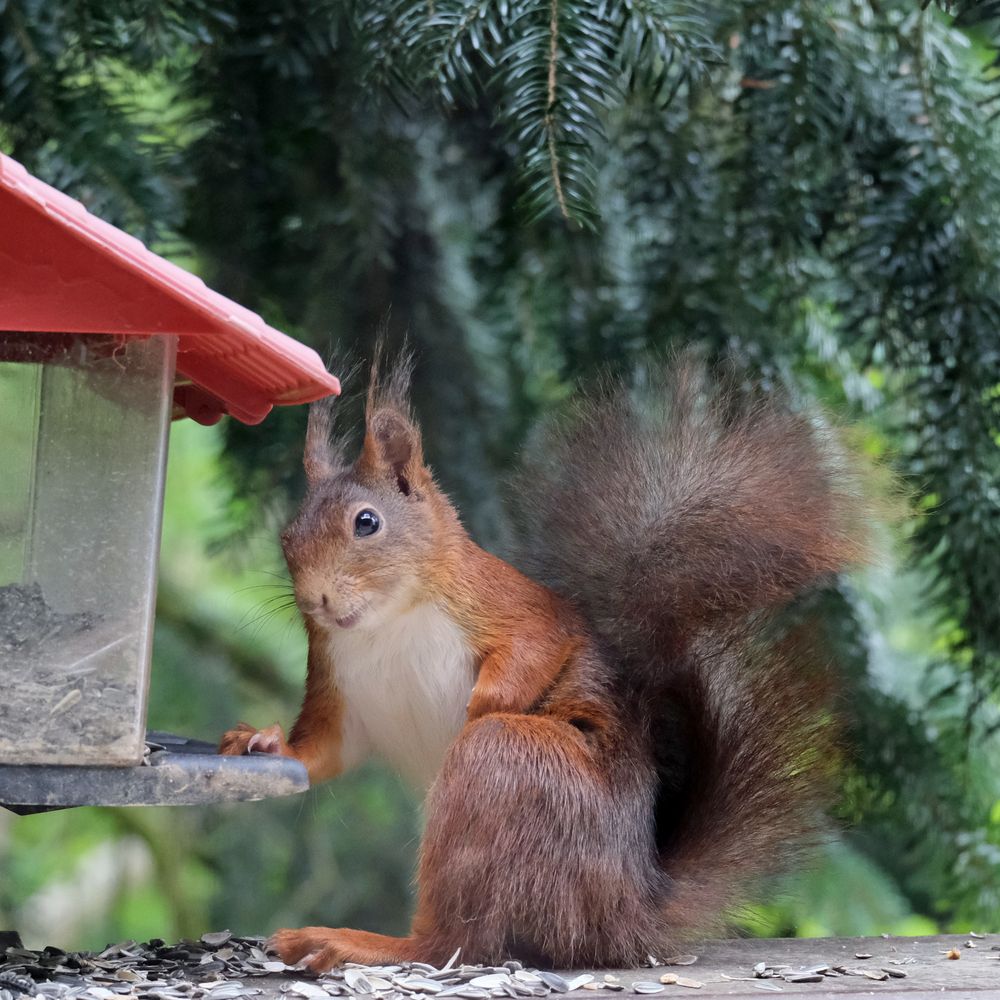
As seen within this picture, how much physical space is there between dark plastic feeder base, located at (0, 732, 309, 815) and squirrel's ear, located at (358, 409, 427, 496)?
1.46ft

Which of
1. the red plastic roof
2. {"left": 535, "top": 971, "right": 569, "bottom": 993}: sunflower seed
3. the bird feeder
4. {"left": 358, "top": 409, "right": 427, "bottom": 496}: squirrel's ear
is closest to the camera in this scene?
the red plastic roof

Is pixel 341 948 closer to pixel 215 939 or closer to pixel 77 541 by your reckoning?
pixel 215 939

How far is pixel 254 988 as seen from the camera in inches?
52.0

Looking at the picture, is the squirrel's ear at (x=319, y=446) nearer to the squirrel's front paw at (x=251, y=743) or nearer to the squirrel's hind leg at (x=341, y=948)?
the squirrel's front paw at (x=251, y=743)

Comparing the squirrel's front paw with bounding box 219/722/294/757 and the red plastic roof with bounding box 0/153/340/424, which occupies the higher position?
the red plastic roof with bounding box 0/153/340/424

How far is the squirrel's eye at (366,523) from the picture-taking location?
159 centimetres

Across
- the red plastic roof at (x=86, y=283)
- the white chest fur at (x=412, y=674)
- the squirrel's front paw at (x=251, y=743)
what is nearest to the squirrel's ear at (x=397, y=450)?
the white chest fur at (x=412, y=674)

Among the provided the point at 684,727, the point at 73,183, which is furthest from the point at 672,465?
the point at 73,183

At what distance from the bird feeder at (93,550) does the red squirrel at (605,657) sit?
287 millimetres

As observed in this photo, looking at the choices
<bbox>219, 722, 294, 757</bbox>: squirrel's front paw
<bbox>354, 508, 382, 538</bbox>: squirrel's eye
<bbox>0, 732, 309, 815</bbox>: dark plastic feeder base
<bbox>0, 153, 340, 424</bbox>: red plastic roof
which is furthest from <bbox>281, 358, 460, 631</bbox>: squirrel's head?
<bbox>0, 153, 340, 424</bbox>: red plastic roof

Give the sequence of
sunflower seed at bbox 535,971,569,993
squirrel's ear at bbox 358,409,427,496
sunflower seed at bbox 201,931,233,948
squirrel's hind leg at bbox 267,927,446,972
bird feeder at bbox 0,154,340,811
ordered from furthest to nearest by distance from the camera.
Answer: squirrel's ear at bbox 358,409,427,496 < sunflower seed at bbox 201,931,233,948 < squirrel's hind leg at bbox 267,927,446,972 < sunflower seed at bbox 535,971,569,993 < bird feeder at bbox 0,154,340,811

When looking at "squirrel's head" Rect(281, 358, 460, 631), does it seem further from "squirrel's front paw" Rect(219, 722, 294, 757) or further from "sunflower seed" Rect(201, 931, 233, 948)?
"sunflower seed" Rect(201, 931, 233, 948)

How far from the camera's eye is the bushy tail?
1.59 metres

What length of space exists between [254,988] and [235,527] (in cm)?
102
